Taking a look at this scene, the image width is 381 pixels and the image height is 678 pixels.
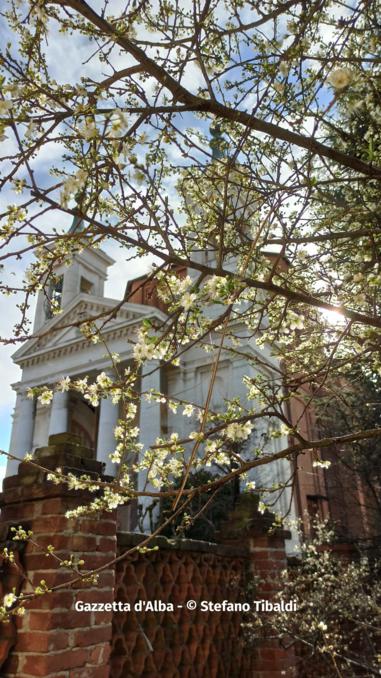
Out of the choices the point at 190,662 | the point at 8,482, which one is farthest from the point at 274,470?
the point at 8,482

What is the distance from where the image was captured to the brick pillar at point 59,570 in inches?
95.9

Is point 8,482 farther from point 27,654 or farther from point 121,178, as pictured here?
point 121,178

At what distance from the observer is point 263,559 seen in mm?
4512

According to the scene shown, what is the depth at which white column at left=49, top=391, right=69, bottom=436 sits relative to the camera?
17859mm

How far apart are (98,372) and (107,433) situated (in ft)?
8.82

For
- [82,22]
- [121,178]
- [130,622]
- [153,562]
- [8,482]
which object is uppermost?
[82,22]

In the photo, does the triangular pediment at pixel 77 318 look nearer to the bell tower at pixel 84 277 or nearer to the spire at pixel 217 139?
the bell tower at pixel 84 277

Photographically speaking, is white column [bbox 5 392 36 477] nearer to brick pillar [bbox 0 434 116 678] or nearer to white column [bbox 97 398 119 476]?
white column [bbox 97 398 119 476]

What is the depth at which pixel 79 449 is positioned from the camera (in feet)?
9.61

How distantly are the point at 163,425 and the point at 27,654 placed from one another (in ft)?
48.7

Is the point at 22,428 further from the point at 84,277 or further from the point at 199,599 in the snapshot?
the point at 199,599

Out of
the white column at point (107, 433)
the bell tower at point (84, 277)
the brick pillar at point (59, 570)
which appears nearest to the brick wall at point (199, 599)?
the brick pillar at point (59, 570)

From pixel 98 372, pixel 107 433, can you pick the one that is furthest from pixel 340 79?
pixel 98 372

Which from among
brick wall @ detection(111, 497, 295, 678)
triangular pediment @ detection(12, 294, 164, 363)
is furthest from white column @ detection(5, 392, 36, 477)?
brick wall @ detection(111, 497, 295, 678)
